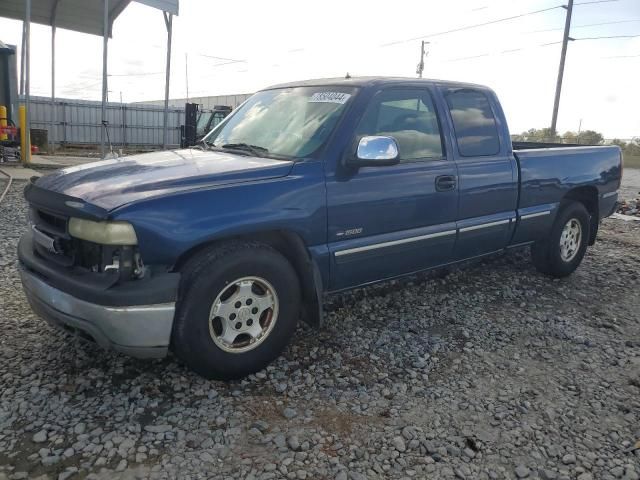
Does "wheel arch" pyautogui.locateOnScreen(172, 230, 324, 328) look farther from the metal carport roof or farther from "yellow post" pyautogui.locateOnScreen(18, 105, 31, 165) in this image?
the metal carport roof

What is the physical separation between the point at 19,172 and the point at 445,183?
406 inches

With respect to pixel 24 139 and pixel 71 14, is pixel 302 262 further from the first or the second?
pixel 71 14

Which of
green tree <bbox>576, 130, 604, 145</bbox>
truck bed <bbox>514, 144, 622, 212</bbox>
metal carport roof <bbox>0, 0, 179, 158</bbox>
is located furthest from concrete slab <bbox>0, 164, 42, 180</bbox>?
green tree <bbox>576, 130, 604, 145</bbox>

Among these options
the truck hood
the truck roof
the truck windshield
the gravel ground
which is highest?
the truck roof

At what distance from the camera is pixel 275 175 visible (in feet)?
10.6

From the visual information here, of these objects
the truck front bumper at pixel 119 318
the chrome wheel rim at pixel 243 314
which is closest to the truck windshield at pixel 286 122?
the chrome wheel rim at pixel 243 314

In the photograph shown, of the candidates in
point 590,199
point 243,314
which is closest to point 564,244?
point 590,199

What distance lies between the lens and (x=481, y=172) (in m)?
4.41

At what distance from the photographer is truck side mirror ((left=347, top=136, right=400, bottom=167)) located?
3.42m

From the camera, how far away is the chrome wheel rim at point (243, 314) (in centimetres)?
304

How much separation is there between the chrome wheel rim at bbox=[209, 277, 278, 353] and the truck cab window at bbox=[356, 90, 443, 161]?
1.32m

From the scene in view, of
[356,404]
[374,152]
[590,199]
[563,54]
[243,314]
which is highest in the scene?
[563,54]

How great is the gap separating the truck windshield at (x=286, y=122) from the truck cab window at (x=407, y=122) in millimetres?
229

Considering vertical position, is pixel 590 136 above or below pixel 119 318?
above
